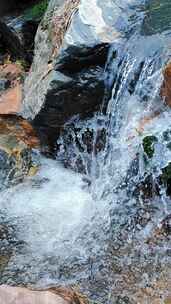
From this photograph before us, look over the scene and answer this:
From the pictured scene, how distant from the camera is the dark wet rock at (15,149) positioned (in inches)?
226

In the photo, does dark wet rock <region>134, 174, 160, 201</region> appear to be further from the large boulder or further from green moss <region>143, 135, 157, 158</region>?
the large boulder

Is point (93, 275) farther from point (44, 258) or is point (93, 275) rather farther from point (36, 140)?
point (36, 140)

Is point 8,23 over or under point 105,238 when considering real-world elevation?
over

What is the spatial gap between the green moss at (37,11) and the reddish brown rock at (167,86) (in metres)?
2.86

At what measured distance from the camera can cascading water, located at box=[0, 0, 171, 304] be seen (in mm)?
4344

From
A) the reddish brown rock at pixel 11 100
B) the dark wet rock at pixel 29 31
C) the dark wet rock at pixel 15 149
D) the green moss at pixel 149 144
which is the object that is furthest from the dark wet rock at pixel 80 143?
the dark wet rock at pixel 29 31

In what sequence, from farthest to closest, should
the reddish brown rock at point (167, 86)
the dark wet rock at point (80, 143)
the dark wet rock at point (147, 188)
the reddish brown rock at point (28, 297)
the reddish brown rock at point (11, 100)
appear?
the reddish brown rock at point (11, 100) → the dark wet rock at point (80, 143) → the dark wet rock at point (147, 188) → the reddish brown rock at point (167, 86) → the reddish brown rock at point (28, 297)

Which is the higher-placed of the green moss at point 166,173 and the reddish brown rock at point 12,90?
the reddish brown rock at point 12,90

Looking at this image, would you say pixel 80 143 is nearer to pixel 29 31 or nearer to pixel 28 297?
pixel 29 31

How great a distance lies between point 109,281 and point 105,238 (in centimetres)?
56

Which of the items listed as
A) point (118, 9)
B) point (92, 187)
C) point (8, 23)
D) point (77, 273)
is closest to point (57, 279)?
point (77, 273)

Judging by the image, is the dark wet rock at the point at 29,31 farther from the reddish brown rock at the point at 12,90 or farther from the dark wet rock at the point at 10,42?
the reddish brown rock at the point at 12,90

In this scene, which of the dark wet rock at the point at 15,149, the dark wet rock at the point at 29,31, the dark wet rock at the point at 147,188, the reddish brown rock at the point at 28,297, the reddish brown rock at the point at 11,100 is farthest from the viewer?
the dark wet rock at the point at 29,31

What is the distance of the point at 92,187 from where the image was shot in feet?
17.9
